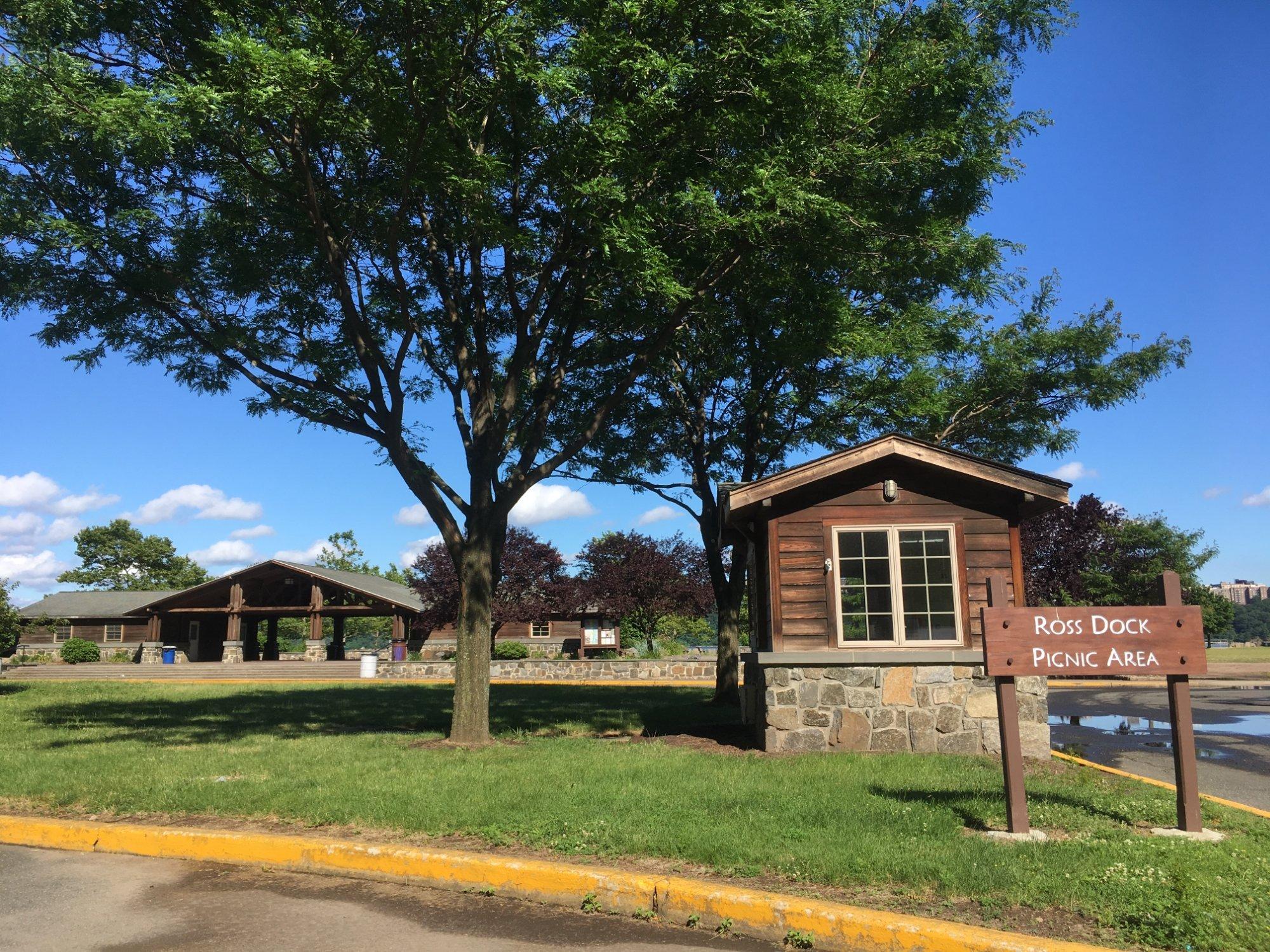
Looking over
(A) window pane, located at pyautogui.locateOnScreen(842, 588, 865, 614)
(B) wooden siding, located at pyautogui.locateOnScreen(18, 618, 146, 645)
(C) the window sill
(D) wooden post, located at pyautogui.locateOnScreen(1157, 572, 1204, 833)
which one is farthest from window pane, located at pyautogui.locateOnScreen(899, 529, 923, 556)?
(B) wooden siding, located at pyautogui.locateOnScreen(18, 618, 146, 645)

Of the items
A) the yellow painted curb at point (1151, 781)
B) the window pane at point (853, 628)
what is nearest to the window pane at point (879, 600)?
the window pane at point (853, 628)

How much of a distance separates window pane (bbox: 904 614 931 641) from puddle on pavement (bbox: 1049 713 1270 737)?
5.31 m

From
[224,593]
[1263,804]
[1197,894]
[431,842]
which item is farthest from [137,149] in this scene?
[224,593]

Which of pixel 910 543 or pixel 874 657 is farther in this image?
pixel 910 543

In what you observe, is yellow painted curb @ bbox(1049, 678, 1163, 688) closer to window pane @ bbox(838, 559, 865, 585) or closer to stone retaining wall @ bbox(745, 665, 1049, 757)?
stone retaining wall @ bbox(745, 665, 1049, 757)

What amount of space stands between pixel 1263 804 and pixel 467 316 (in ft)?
37.7

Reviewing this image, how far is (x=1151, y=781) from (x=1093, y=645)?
3.38 metres

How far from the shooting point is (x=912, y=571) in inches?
465

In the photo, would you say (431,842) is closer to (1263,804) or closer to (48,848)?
(48,848)

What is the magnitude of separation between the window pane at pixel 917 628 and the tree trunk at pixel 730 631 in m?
6.66

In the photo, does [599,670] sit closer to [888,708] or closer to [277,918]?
[888,708]

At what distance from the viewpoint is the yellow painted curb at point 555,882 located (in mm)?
4695

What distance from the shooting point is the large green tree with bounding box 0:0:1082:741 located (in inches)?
398

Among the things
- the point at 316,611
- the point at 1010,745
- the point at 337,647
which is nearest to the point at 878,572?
the point at 1010,745
